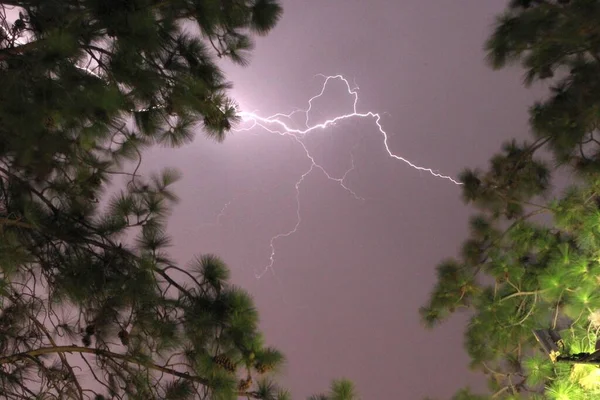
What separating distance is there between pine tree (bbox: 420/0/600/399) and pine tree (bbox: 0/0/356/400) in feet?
3.39

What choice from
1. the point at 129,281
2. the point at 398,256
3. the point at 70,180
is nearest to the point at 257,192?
the point at 398,256

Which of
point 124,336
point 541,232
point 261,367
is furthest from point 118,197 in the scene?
point 541,232

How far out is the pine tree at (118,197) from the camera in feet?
4.41

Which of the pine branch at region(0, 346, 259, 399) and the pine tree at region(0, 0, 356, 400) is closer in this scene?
the pine tree at region(0, 0, 356, 400)

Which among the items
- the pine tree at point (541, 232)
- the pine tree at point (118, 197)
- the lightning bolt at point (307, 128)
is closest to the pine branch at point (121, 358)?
the pine tree at point (118, 197)

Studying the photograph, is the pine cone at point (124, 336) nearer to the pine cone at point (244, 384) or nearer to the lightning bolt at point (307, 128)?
the pine cone at point (244, 384)

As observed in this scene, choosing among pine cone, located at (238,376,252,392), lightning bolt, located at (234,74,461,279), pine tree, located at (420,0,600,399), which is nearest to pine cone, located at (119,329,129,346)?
pine cone, located at (238,376,252,392)

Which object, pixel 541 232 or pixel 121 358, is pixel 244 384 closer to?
pixel 121 358

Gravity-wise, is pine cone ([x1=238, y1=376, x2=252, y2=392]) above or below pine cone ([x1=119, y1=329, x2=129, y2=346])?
below

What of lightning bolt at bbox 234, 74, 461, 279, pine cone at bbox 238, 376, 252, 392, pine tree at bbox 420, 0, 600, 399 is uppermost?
lightning bolt at bbox 234, 74, 461, 279

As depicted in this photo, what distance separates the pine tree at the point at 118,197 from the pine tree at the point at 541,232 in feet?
3.39

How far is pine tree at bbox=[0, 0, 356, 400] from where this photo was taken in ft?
4.41

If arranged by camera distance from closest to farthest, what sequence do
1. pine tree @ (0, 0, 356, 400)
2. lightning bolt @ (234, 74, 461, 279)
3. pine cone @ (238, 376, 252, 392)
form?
pine tree @ (0, 0, 356, 400)
pine cone @ (238, 376, 252, 392)
lightning bolt @ (234, 74, 461, 279)

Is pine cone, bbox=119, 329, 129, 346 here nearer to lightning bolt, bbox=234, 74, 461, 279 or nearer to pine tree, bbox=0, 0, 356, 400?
pine tree, bbox=0, 0, 356, 400
